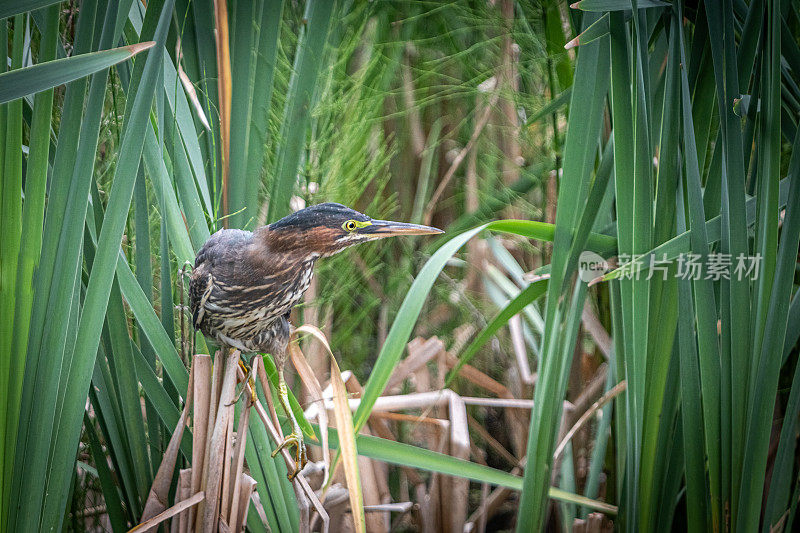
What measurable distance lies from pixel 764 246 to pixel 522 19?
0.88m

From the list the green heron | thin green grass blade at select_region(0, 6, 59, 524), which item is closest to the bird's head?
the green heron

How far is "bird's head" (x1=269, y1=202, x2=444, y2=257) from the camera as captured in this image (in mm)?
824

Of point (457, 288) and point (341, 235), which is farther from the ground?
point (341, 235)

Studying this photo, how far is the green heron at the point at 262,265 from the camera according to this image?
830 millimetres

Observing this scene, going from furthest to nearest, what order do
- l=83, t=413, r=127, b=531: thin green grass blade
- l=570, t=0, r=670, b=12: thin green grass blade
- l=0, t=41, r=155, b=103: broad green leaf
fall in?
l=83, t=413, r=127, b=531: thin green grass blade
l=570, t=0, r=670, b=12: thin green grass blade
l=0, t=41, r=155, b=103: broad green leaf

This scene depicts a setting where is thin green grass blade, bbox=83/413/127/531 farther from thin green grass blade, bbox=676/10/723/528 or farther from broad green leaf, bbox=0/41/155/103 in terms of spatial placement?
thin green grass blade, bbox=676/10/723/528

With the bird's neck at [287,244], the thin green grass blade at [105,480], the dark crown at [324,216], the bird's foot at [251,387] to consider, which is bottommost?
the thin green grass blade at [105,480]

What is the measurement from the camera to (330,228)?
83 centimetres

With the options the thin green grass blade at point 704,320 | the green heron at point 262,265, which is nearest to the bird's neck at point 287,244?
the green heron at point 262,265

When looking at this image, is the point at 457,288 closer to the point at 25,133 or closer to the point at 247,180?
the point at 247,180

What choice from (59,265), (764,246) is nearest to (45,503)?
(59,265)

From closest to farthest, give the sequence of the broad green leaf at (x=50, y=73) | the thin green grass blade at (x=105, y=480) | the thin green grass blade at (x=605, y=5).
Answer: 1. the broad green leaf at (x=50, y=73)
2. the thin green grass blade at (x=605, y=5)
3. the thin green grass blade at (x=105, y=480)

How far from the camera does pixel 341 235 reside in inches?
32.9

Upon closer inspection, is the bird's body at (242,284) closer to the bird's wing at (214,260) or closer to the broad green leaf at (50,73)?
the bird's wing at (214,260)
